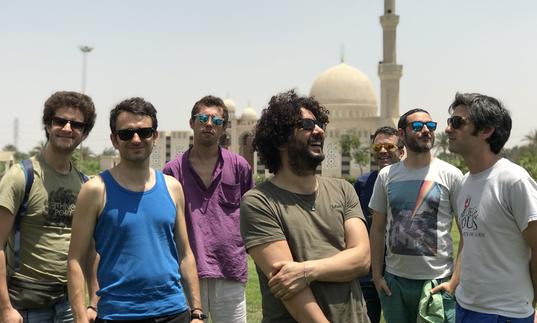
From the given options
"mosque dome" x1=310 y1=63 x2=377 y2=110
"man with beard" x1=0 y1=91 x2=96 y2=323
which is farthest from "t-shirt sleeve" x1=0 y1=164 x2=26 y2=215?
"mosque dome" x1=310 y1=63 x2=377 y2=110

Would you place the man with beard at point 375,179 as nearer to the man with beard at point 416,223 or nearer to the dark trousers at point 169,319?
the man with beard at point 416,223

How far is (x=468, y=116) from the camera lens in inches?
133

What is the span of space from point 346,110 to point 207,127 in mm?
66477

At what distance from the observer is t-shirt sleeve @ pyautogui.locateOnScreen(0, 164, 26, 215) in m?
3.19

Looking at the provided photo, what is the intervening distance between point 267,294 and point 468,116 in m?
1.52

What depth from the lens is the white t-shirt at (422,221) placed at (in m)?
4.00

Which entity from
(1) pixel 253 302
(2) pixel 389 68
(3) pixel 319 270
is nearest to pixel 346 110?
(2) pixel 389 68

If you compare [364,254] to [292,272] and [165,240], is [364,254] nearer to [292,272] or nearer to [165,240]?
[292,272]

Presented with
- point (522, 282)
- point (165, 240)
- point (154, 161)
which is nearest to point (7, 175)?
point (165, 240)

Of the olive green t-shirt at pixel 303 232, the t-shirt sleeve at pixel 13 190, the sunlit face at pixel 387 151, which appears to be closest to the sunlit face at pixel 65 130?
the t-shirt sleeve at pixel 13 190

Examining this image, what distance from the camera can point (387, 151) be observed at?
4.97 m

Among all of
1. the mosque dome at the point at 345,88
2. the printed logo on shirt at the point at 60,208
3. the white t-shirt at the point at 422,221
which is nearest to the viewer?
the printed logo on shirt at the point at 60,208

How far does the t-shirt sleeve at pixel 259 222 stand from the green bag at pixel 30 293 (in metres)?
1.32

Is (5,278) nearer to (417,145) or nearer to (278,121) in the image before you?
(278,121)
